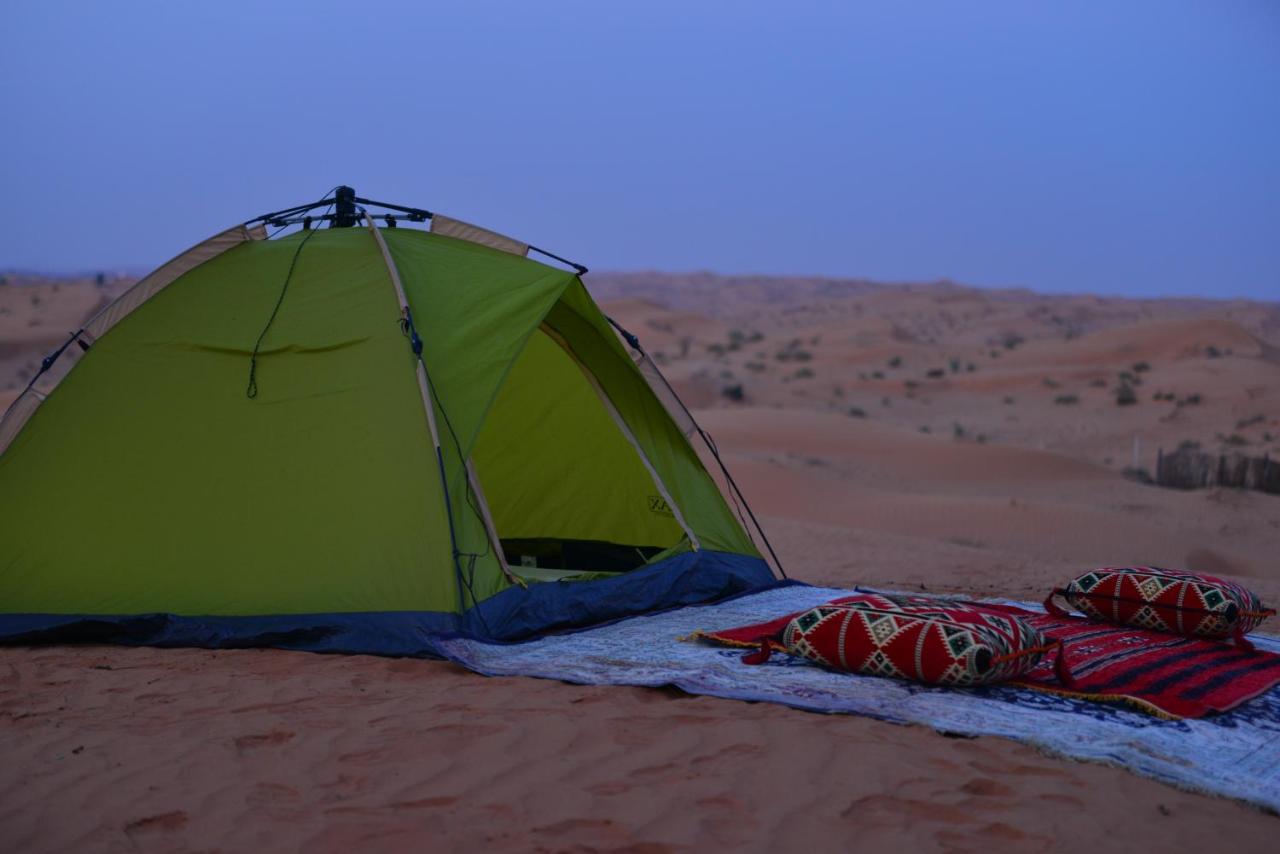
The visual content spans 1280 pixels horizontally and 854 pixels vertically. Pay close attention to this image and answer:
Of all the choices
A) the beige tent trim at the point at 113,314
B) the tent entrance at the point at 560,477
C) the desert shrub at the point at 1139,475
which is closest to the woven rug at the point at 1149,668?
the tent entrance at the point at 560,477

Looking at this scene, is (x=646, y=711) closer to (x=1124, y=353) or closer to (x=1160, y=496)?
(x=1160, y=496)

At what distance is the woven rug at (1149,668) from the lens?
16.5ft

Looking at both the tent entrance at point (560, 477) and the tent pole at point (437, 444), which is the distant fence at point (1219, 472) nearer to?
the tent entrance at point (560, 477)

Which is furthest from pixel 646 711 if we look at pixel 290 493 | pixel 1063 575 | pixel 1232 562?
pixel 1232 562

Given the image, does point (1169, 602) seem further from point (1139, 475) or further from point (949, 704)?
point (1139, 475)

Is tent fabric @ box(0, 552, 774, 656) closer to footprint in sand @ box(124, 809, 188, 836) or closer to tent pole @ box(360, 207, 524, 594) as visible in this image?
tent pole @ box(360, 207, 524, 594)

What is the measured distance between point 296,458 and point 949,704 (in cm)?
360

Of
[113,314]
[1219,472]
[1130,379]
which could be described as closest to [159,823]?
[113,314]

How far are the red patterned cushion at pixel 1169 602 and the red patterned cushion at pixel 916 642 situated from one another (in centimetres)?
112

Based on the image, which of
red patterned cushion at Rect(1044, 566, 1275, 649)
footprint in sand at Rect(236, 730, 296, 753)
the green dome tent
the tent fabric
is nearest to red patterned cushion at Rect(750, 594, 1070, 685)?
red patterned cushion at Rect(1044, 566, 1275, 649)

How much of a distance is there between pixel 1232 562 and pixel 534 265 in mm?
9295

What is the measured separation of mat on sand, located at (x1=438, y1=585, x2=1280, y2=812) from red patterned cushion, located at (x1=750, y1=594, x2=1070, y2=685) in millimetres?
76

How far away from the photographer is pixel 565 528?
28.1 ft

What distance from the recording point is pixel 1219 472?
671 inches
